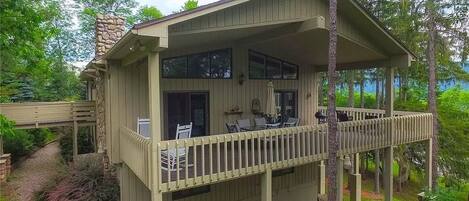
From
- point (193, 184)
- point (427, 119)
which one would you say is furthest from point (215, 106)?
point (427, 119)

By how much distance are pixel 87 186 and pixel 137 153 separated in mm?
3404

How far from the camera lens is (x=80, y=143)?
16844 millimetres

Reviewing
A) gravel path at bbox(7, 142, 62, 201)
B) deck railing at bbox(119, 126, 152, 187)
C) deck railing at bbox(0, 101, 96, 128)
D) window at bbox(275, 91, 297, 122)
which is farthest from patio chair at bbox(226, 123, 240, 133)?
deck railing at bbox(0, 101, 96, 128)

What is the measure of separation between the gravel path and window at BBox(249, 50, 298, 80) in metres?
7.50

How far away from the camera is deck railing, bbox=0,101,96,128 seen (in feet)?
40.4

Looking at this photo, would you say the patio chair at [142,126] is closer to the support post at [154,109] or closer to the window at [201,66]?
the window at [201,66]

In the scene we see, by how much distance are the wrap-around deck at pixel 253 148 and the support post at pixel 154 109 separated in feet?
0.13

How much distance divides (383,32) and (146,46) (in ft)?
21.9

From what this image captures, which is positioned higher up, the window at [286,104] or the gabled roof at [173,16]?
the gabled roof at [173,16]

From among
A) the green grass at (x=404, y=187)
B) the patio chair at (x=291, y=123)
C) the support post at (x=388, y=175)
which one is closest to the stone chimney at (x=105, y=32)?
the patio chair at (x=291, y=123)

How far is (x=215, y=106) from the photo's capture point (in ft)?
31.4

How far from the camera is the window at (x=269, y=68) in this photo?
1061 centimetres

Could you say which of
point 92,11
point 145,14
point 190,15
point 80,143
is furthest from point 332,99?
point 145,14

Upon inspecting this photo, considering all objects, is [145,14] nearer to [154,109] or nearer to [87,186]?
[87,186]
